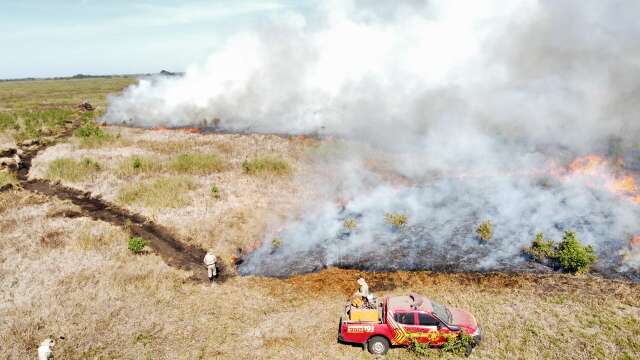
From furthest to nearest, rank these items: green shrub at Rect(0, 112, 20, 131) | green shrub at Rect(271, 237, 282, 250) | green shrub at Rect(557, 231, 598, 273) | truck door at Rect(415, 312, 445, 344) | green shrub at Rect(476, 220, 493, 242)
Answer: green shrub at Rect(0, 112, 20, 131) → green shrub at Rect(271, 237, 282, 250) → green shrub at Rect(476, 220, 493, 242) → green shrub at Rect(557, 231, 598, 273) → truck door at Rect(415, 312, 445, 344)

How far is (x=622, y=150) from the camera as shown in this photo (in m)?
37.1

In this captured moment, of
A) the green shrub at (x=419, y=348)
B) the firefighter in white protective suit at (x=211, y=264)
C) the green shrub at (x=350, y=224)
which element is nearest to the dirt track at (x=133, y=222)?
the firefighter in white protective suit at (x=211, y=264)

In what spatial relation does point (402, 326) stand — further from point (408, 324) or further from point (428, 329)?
point (428, 329)

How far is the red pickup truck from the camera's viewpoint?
15336 millimetres

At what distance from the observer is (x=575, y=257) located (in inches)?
800

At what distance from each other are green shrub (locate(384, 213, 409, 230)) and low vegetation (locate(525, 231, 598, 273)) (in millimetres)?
6832

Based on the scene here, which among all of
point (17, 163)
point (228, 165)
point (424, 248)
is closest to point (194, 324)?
point (424, 248)

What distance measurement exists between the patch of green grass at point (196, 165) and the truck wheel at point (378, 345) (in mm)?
24474

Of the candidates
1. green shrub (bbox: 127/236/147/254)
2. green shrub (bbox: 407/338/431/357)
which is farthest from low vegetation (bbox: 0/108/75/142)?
green shrub (bbox: 407/338/431/357)

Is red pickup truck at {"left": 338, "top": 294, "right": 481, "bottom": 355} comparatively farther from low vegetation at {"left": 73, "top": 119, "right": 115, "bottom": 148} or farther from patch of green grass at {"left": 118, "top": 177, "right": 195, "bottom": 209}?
low vegetation at {"left": 73, "top": 119, "right": 115, "bottom": 148}

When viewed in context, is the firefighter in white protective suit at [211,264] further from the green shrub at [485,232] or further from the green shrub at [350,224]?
the green shrub at [485,232]

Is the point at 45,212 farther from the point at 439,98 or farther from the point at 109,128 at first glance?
the point at 439,98

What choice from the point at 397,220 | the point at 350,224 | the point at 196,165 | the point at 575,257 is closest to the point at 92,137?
the point at 196,165

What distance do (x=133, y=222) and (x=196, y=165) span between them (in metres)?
10.3
